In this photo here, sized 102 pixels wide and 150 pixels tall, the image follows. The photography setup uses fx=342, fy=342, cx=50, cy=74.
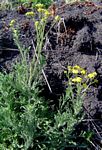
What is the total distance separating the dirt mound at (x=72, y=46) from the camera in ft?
10.9

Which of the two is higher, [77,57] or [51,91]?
[77,57]

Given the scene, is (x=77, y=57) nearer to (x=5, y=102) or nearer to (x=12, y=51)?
(x=12, y=51)

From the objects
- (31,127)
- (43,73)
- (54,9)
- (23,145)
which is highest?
(54,9)

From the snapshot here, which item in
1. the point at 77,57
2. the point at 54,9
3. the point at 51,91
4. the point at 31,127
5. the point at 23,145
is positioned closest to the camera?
the point at 31,127

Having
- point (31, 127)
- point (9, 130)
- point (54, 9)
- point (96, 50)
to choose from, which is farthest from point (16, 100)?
point (54, 9)

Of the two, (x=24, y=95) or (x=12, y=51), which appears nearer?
(x=24, y=95)

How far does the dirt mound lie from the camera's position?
3312 mm

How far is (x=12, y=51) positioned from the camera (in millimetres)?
3758

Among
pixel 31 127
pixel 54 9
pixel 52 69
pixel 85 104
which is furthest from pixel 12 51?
pixel 31 127

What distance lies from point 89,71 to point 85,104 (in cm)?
39

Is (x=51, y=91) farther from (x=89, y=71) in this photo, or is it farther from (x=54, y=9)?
(x=54, y=9)

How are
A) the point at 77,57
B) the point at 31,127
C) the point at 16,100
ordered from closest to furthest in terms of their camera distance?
1. the point at 31,127
2. the point at 16,100
3. the point at 77,57

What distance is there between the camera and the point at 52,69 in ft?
11.6

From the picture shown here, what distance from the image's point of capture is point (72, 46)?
12.2 feet
